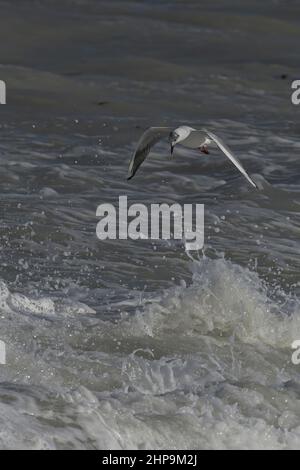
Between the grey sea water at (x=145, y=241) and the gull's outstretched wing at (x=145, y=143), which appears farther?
the gull's outstretched wing at (x=145, y=143)

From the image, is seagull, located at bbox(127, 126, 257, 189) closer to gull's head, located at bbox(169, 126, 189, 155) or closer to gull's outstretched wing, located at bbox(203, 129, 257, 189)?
gull's head, located at bbox(169, 126, 189, 155)

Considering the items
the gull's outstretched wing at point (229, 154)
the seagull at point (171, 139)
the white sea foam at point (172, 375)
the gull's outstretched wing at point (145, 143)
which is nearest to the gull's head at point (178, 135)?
the seagull at point (171, 139)

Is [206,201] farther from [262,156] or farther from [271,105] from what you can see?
[271,105]

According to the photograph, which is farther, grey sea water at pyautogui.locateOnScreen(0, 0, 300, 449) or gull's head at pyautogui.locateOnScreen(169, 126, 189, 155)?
gull's head at pyautogui.locateOnScreen(169, 126, 189, 155)

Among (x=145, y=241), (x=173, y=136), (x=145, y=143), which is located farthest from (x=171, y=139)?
(x=145, y=241)

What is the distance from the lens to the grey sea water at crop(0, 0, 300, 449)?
20.2ft

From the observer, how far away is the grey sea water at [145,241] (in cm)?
616

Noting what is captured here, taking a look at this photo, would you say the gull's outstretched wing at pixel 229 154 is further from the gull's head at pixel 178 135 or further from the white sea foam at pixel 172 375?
the white sea foam at pixel 172 375

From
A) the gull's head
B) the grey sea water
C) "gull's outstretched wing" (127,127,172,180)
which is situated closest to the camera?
the grey sea water

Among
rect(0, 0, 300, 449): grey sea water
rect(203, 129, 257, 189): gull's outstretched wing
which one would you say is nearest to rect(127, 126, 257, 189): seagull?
rect(203, 129, 257, 189): gull's outstretched wing

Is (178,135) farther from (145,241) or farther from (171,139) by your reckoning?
(145,241)
